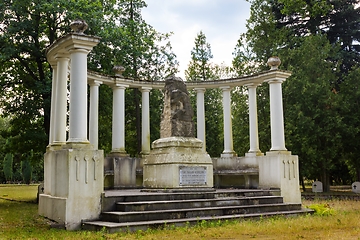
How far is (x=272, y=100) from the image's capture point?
15.7m

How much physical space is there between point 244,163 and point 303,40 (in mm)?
14640

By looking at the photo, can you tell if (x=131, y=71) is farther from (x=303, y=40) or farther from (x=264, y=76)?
(x=303, y=40)

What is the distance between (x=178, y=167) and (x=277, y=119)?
470 centimetres

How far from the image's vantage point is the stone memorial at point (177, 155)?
43.5 ft

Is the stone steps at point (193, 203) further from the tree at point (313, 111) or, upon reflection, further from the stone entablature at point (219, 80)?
the tree at point (313, 111)

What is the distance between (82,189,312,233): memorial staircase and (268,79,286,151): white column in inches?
91.8

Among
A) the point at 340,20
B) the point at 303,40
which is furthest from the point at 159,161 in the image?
the point at 340,20

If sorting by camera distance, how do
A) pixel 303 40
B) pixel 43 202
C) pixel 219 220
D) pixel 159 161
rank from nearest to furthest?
1. pixel 219 220
2. pixel 43 202
3. pixel 159 161
4. pixel 303 40

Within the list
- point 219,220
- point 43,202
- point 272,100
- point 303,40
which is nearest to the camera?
point 219,220

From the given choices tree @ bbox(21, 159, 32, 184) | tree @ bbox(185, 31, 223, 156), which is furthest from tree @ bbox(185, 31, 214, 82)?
tree @ bbox(21, 159, 32, 184)

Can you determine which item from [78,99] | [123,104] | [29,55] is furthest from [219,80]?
[29,55]

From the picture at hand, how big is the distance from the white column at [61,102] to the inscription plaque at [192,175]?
403cm

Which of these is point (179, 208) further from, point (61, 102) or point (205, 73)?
point (205, 73)

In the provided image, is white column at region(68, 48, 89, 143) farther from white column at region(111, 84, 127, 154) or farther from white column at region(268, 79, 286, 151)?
white column at region(268, 79, 286, 151)
